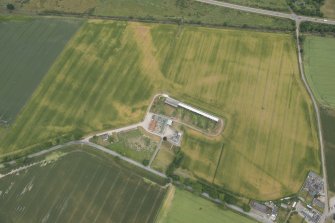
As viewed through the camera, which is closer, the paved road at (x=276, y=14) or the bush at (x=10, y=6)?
the paved road at (x=276, y=14)

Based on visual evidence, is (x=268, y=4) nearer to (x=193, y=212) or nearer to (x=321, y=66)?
(x=321, y=66)

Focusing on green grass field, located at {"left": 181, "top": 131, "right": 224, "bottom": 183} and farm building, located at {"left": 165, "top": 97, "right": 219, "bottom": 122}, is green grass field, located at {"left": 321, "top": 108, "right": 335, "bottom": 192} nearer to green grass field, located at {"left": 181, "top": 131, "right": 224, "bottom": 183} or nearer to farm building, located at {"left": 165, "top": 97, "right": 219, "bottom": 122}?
green grass field, located at {"left": 181, "top": 131, "right": 224, "bottom": 183}

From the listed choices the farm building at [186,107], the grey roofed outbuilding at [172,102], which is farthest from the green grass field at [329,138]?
the grey roofed outbuilding at [172,102]

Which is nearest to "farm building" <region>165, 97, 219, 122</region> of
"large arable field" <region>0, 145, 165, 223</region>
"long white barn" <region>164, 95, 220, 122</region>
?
"long white barn" <region>164, 95, 220, 122</region>

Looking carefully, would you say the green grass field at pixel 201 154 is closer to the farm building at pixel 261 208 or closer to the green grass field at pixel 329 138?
the farm building at pixel 261 208

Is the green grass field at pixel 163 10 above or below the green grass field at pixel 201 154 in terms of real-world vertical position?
above

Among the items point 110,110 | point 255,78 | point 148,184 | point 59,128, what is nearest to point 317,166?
point 255,78

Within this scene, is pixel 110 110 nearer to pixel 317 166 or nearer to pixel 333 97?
pixel 317 166

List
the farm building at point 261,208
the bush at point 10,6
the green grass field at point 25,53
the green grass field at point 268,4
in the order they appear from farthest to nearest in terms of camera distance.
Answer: the bush at point 10,6
the green grass field at point 268,4
the green grass field at point 25,53
the farm building at point 261,208
